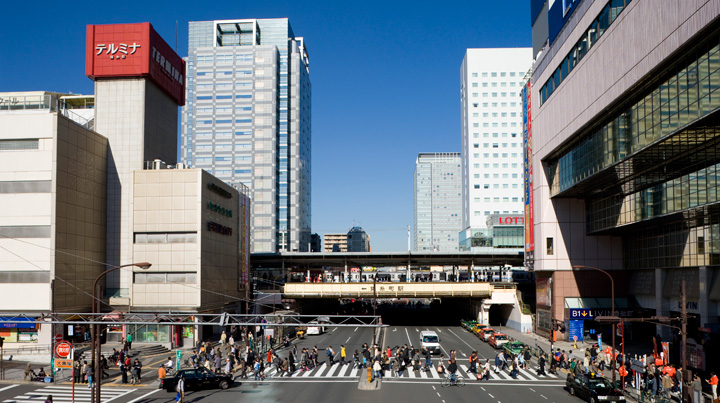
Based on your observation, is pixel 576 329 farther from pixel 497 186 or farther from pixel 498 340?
pixel 497 186

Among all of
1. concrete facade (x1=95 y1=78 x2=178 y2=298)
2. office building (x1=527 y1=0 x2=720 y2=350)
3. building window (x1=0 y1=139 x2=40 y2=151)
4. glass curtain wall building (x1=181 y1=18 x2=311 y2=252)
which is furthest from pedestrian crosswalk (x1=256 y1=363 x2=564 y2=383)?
glass curtain wall building (x1=181 y1=18 x2=311 y2=252)

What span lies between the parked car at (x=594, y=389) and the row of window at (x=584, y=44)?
24568 mm

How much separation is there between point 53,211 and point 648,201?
50.3m

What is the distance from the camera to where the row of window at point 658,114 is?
30.8m

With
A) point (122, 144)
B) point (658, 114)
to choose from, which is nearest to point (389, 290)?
point (122, 144)

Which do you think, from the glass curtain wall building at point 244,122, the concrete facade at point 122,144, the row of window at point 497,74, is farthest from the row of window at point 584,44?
the row of window at point 497,74

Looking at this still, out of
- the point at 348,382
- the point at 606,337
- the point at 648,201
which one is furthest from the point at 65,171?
the point at 606,337

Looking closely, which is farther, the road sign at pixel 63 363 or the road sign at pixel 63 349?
the road sign at pixel 63 363

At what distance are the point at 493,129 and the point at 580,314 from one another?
10931cm

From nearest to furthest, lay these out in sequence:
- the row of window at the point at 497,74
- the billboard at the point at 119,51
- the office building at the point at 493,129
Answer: the billboard at the point at 119,51 → the office building at the point at 493,129 → the row of window at the point at 497,74

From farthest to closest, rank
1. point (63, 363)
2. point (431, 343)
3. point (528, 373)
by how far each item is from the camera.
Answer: point (431, 343)
point (528, 373)
point (63, 363)

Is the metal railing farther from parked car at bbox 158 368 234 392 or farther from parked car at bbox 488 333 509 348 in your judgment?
parked car at bbox 488 333 509 348

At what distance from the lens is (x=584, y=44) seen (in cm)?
4781

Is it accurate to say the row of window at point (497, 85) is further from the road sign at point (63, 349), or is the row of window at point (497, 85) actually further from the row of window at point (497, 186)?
the road sign at point (63, 349)
